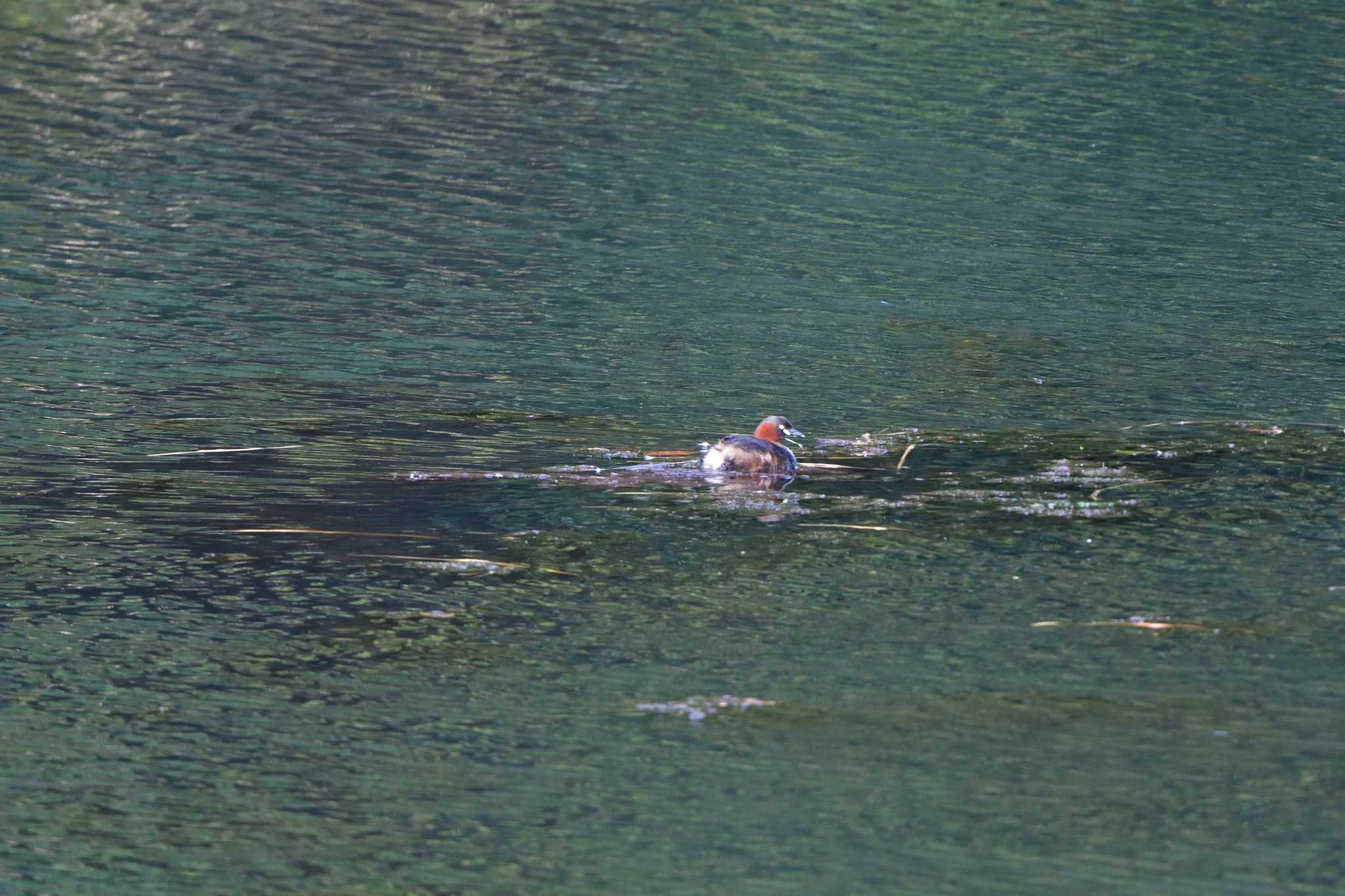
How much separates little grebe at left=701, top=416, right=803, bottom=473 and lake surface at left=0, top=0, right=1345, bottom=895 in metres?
0.15

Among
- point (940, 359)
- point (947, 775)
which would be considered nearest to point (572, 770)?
point (947, 775)

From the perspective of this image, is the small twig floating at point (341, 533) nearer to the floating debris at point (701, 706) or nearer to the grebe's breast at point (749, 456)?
the grebe's breast at point (749, 456)

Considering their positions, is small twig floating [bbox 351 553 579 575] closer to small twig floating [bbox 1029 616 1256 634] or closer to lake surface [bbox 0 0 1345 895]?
lake surface [bbox 0 0 1345 895]

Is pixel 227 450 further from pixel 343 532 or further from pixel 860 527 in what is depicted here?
pixel 860 527

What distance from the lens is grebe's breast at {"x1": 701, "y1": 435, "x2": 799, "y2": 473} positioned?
954cm

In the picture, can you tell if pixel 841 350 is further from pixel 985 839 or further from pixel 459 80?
pixel 459 80

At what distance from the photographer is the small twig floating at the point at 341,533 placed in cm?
885

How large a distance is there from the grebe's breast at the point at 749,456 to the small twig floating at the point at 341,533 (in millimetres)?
1666

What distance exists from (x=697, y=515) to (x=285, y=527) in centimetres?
201

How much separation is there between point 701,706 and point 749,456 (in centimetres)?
269

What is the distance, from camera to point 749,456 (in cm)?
952

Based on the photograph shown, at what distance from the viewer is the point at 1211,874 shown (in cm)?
584

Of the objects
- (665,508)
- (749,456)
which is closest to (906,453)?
(749,456)

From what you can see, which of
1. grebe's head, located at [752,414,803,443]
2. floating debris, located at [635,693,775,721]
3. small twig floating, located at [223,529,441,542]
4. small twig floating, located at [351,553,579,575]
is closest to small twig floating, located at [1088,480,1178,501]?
grebe's head, located at [752,414,803,443]
